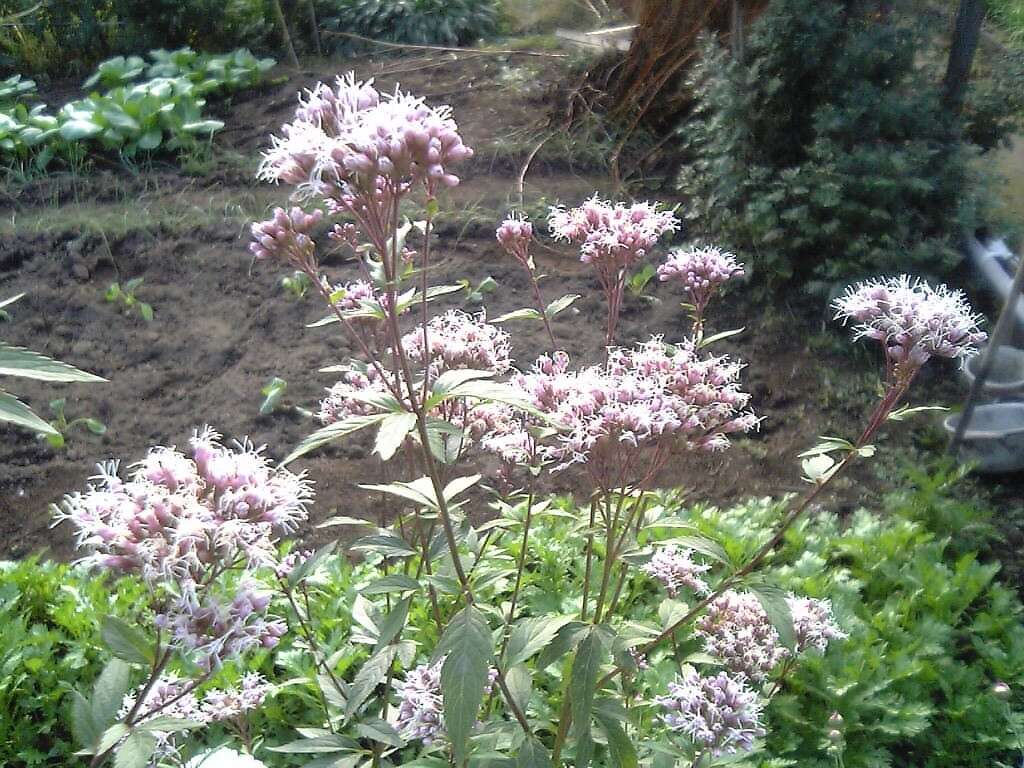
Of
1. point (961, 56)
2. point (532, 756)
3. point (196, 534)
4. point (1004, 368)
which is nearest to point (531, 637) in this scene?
point (532, 756)

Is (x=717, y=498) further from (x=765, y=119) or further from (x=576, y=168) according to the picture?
(x=576, y=168)

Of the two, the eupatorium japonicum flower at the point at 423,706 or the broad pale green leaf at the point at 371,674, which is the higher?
the broad pale green leaf at the point at 371,674

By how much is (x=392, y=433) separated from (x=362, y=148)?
0.37 m

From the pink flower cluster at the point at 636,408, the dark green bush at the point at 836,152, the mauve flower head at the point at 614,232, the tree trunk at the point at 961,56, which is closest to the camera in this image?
the pink flower cluster at the point at 636,408

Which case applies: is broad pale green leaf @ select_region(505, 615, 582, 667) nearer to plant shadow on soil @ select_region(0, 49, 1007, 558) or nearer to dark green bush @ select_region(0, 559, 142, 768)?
dark green bush @ select_region(0, 559, 142, 768)

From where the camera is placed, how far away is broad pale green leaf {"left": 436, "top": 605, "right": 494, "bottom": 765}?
1.11 m

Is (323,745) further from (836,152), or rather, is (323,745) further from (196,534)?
(836,152)

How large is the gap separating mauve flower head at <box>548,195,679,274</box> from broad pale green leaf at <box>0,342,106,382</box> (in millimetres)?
932

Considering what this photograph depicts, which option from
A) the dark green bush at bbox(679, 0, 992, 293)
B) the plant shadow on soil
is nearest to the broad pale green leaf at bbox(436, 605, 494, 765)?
the plant shadow on soil

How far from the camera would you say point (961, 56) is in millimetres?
3902

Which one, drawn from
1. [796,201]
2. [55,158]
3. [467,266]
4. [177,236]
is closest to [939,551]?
[796,201]

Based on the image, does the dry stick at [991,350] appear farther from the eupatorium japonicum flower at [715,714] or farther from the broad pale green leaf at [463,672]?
the broad pale green leaf at [463,672]

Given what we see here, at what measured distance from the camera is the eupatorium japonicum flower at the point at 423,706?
1443 millimetres

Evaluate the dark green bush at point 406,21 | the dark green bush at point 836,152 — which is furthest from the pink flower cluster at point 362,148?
the dark green bush at point 406,21
